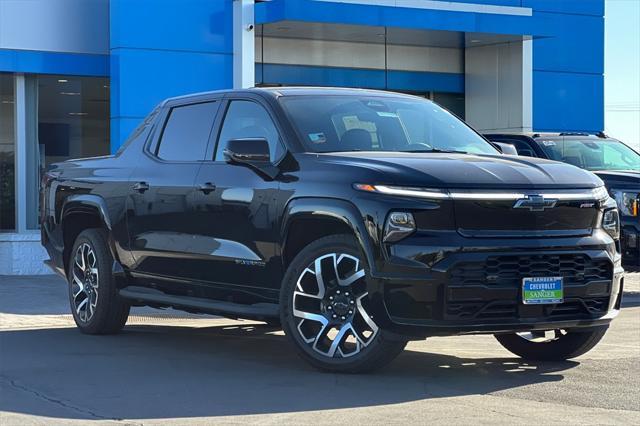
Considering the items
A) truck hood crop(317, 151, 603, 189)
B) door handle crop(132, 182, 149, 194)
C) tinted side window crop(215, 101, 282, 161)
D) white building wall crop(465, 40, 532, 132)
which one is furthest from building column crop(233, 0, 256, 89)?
truck hood crop(317, 151, 603, 189)

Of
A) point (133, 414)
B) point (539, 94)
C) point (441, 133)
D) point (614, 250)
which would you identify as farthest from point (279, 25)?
point (133, 414)

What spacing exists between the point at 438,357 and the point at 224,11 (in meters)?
11.2

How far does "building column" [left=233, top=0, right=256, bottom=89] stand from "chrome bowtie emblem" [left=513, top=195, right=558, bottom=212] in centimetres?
1165

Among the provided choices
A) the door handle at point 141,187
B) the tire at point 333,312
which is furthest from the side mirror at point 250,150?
the door handle at point 141,187

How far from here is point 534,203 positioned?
7.77m

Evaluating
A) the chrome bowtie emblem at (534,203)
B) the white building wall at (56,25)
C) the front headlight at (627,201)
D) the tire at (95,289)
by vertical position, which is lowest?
the tire at (95,289)

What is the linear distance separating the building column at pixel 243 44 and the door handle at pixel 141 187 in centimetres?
949

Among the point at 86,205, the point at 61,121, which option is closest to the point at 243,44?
the point at 61,121

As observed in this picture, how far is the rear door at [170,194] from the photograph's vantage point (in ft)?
30.0

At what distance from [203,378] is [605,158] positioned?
28.5 feet

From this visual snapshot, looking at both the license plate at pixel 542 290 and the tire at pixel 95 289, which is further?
the tire at pixel 95 289

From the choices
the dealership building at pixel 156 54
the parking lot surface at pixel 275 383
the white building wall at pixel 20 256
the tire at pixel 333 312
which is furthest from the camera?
the dealership building at pixel 156 54

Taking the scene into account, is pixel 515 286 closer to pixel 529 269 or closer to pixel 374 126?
pixel 529 269

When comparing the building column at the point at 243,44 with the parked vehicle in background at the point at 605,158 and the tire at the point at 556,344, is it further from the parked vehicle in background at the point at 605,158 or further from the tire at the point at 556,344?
the tire at the point at 556,344
